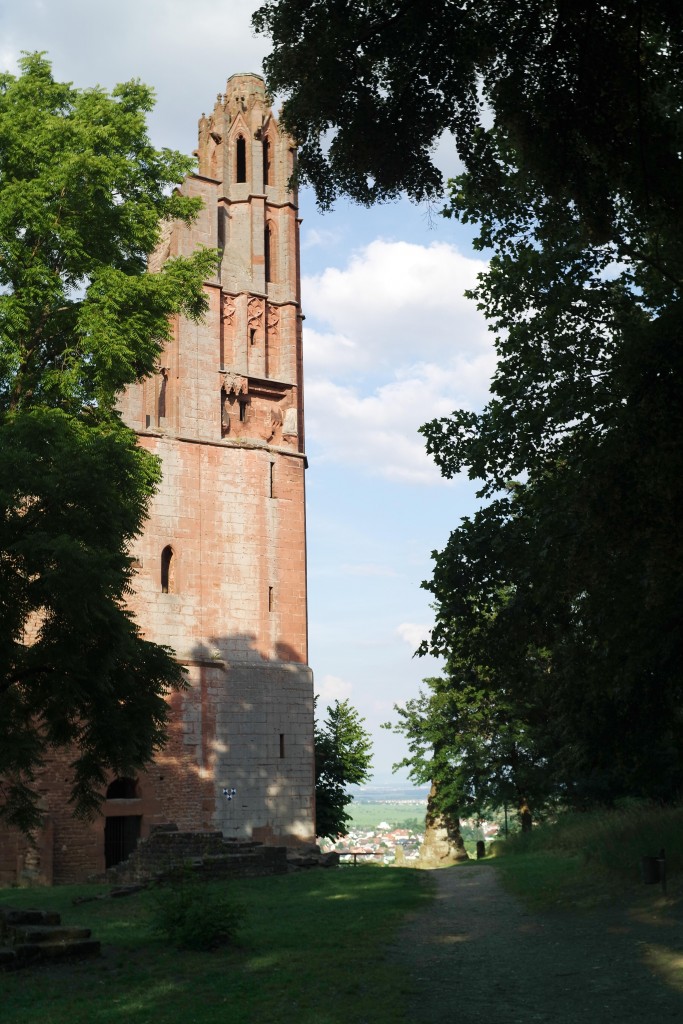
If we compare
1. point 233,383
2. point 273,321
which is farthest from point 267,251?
point 233,383

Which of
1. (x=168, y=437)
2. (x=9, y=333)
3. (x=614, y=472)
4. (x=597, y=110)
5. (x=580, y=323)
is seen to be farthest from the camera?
(x=168, y=437)

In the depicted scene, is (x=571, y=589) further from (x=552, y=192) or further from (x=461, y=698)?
(x=461, y=698)

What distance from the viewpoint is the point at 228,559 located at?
Result: 38969 millimetres

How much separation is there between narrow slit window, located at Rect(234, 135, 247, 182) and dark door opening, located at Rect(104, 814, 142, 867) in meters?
25.4

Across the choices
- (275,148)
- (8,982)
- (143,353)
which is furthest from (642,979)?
(275,148)

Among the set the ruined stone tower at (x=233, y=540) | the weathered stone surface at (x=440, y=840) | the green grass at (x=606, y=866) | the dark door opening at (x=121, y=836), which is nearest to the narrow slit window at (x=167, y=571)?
the ruined stone tower at (x=233, y=540)

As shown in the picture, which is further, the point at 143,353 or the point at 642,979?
the point at 143,353

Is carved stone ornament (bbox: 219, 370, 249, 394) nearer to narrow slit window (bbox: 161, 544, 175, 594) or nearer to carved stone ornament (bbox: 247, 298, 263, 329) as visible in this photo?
carved stone ornament (bbox: 247, 298, 263, 329)

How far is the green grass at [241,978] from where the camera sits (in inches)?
375

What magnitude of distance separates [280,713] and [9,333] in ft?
72.6

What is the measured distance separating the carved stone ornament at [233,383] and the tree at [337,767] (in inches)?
601

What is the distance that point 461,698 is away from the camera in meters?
43.2

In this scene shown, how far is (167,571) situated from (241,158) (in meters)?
18.1

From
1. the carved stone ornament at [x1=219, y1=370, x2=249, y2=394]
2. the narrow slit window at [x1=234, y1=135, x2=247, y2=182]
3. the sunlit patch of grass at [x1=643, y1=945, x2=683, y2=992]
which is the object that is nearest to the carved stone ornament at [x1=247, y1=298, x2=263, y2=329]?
the carved stone ornament at [x1=219, y1=370, x2=249, y2=394]
